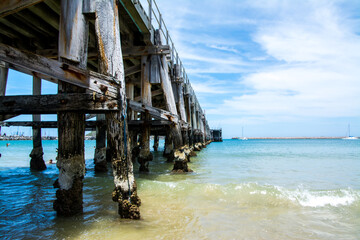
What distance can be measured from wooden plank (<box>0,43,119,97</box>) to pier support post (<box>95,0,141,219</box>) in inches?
9.0

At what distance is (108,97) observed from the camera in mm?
3877

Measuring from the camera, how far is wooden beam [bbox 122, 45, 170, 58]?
8203 millimetres

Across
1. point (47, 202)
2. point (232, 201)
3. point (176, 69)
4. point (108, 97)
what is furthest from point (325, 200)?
point (176, 69)

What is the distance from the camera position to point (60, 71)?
3.61m

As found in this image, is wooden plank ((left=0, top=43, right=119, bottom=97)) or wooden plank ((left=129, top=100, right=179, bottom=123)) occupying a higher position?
wooden plank ((left=0, top=43, right=119, bottom=97))

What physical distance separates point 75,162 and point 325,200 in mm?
5854

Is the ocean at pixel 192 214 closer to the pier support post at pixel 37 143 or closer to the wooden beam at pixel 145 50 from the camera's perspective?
the pier support post at pixel 37 143

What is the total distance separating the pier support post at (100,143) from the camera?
9.89m

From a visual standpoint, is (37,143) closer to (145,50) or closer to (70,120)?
(145,50)

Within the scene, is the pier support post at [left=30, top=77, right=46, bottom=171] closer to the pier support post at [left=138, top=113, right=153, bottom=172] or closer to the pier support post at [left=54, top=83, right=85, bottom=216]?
the pier support post at [left=138, top=113, right=153, bottom=172]

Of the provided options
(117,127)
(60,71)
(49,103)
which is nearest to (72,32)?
(60,71)

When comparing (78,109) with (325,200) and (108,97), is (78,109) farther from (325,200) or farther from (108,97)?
(325,200)

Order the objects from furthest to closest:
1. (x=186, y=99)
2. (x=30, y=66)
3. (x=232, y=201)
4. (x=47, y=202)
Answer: (x=186, y=99) < (x=232, y=201) < (x=47, y=202) < (x=30, y=66)

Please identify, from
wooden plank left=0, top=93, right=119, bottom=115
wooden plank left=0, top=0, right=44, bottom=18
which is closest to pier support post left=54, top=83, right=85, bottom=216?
wooden plank left=0, top=93, right=119, bottom=115
